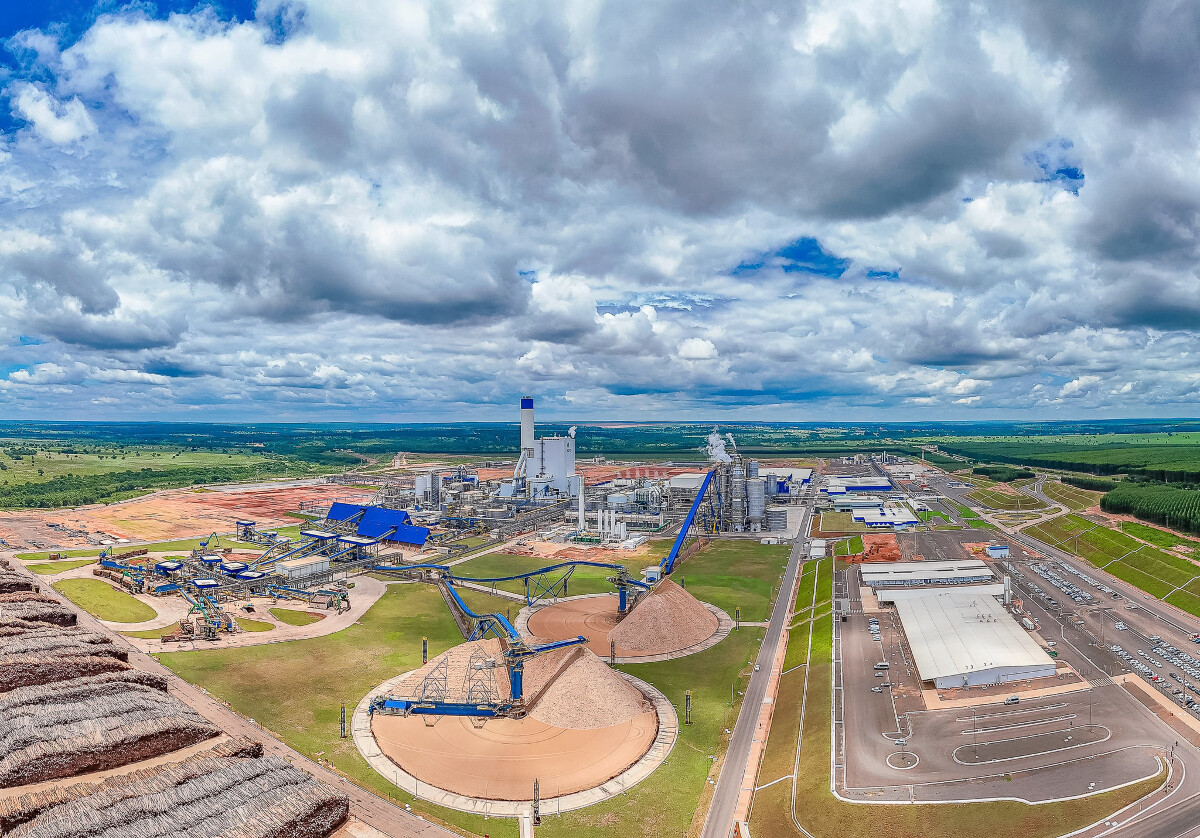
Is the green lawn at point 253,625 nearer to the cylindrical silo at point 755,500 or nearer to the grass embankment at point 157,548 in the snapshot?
the grass embankment at point 157,548

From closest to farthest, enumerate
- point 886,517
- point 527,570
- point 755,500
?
point 527,570
point 755,500
point 886,517

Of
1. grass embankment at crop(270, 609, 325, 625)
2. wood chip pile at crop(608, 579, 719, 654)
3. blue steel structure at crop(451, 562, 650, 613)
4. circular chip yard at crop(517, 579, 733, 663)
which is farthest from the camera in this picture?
blue steel structure at crop(451, 562, 650, 613)

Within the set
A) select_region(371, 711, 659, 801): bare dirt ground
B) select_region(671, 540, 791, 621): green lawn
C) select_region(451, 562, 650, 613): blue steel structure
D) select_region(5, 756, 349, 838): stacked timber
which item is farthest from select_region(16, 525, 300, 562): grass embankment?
select_region(5, 756, 349, 838): stacked timber

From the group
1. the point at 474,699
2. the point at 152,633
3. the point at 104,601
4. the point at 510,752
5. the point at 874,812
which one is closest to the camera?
the point at 874,812

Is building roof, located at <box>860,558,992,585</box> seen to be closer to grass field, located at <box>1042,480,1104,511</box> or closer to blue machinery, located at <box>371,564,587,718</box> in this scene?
blue machinery, located at <box>371,564,587,718</box>

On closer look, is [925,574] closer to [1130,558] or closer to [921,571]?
[921,571]

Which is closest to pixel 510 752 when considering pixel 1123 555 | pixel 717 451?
pixel 717 451

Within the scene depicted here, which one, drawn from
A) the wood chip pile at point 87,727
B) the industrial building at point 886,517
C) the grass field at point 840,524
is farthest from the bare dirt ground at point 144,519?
the industrial building at point 886,517
